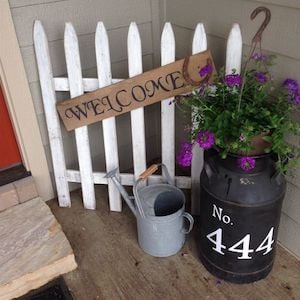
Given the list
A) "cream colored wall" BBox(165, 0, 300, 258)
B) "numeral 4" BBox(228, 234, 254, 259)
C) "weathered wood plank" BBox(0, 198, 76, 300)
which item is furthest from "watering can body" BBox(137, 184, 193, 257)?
"cream colored wall" BBox(165, 0, 300, 258)

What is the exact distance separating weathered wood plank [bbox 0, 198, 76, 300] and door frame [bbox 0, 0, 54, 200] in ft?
0.65

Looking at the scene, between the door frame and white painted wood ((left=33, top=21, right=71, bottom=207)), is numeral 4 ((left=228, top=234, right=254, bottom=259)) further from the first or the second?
the door frame

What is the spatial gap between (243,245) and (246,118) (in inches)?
20.5

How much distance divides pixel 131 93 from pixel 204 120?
454mm

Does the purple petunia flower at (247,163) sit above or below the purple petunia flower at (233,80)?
below

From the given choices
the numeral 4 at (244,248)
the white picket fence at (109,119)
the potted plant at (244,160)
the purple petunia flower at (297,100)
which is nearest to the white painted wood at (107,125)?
the white picket fence at (109,119)

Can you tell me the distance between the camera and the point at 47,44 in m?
1.67

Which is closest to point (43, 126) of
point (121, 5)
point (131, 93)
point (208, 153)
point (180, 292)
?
point (131, 93)

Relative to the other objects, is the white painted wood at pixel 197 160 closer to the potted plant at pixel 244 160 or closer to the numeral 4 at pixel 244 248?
the potted plant at pixel 244 160

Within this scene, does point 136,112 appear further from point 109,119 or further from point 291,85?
point 291,85

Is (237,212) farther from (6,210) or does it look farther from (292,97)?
(6,210)

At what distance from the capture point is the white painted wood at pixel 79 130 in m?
1.65

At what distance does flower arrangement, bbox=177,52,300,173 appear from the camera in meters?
1.27

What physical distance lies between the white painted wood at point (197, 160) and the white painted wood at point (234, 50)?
0.11 m
